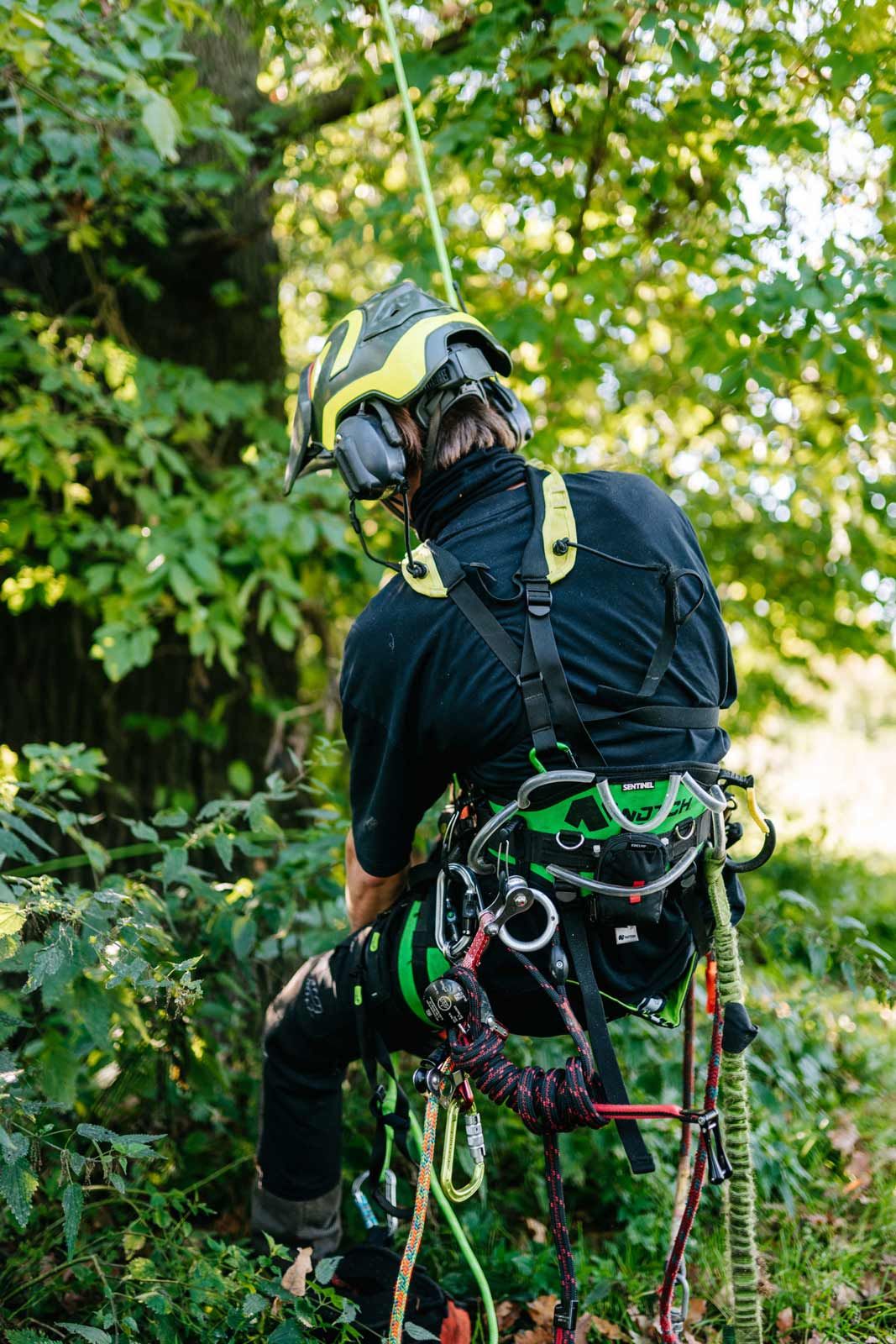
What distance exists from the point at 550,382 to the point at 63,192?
212 cm

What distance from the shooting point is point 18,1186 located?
191 cm

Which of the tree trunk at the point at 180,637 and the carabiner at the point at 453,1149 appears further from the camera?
the tree trunk at the point at 180,637

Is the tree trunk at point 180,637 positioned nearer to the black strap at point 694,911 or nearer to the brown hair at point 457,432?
the brown hair at point 457,432

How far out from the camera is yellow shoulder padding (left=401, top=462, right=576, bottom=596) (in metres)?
2.08

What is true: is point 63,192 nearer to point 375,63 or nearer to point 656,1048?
point 375,63

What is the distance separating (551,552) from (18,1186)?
1.53 meters

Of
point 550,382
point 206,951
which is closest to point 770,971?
point 206,951

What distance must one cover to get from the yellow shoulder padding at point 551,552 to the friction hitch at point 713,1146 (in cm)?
105

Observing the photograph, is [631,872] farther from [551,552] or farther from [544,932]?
[551,552]

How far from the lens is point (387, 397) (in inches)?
91.7

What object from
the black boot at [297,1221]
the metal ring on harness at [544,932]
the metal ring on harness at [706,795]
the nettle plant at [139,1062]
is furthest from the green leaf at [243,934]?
the metal ring on harness at [706,795]

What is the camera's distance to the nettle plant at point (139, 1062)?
2.11 meters

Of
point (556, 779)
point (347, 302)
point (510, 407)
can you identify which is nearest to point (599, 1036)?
point (556, 779)

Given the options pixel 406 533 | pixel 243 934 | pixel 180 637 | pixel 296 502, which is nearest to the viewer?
pixel 406 533
